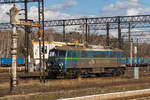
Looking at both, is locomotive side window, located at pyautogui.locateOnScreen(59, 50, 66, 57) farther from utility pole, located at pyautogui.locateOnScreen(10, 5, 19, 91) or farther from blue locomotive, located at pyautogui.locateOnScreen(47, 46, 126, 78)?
utility pole, located at pyautogui.locateOnScreen(10, 5, 19, 91)

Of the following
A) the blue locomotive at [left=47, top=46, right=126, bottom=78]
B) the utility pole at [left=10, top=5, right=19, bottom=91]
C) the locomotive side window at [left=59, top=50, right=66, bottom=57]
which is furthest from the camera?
the locomotive side window at [left=59, top=50, right=66, bottom=57]

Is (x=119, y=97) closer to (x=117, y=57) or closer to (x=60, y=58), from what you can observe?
(x=60, y=58)

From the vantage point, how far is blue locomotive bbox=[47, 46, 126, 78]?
28.6 metres

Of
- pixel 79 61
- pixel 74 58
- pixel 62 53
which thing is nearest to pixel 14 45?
pixel 62 53

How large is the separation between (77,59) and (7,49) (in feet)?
211

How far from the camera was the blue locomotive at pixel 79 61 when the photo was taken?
93.9 feet

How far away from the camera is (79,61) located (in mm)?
29516

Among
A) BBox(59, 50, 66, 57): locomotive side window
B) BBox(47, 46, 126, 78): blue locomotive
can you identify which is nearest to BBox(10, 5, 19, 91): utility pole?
BBox(47, 46, 126, 78): blue locomotive

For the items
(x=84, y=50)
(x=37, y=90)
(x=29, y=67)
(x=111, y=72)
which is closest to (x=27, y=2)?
(x=29, y=67)

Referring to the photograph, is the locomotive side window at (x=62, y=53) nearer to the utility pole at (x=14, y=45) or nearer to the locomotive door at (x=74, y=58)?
the locomotive door at (x=74, y=58)

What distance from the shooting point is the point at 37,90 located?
61.2 feet

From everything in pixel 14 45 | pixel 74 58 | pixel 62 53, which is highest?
pixel 14 45

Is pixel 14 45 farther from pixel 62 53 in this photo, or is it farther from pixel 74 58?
pixel 74 58

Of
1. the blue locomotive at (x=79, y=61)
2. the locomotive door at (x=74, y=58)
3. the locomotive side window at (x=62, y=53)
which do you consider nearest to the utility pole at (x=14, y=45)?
the blue locomotive at (x=79, y=61)
